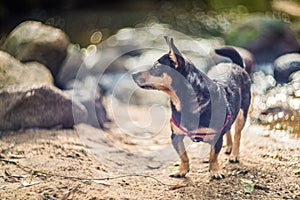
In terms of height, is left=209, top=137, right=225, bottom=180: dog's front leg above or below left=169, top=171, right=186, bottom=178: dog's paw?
above

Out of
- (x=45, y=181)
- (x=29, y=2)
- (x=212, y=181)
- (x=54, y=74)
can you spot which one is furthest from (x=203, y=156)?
(x=29, y=2)

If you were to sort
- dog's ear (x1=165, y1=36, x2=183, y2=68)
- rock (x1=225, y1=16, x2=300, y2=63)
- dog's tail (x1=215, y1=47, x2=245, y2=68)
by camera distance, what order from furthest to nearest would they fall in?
rock (x1=225, y1=16, x2=300, y2=63) < dog's tail (x1=215, y1=47, x2=245, y2=68) < dog's ear (x1=165, y1=36, x2=183, y2=68)

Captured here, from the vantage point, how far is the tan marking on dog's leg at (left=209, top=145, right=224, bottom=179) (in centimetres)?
130

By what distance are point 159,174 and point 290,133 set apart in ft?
1.37

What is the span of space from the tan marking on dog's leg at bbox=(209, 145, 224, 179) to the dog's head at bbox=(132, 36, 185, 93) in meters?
0.22

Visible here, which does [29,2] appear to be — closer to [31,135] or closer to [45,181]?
[31,135]

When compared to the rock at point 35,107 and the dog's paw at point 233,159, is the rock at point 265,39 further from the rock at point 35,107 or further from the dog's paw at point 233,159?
the rock at point 35,107

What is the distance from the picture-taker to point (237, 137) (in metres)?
1.39

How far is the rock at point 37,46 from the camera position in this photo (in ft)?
5.60

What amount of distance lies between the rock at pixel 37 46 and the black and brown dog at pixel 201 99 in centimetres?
60

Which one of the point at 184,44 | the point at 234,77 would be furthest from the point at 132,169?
the point at 184,44

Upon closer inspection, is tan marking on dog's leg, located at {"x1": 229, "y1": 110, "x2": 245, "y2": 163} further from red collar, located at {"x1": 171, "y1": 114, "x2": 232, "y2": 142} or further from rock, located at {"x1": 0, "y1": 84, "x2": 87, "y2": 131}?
rock, located at {"x1": 0, "y1": 84, "x2": 87, "y2": 131}

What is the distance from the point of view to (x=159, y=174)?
1.31m

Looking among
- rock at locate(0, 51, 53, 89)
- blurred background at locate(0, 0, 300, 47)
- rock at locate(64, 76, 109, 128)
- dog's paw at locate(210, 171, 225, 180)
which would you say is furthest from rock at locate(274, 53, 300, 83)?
blurred background at locate(0, 0, 300, 47)
